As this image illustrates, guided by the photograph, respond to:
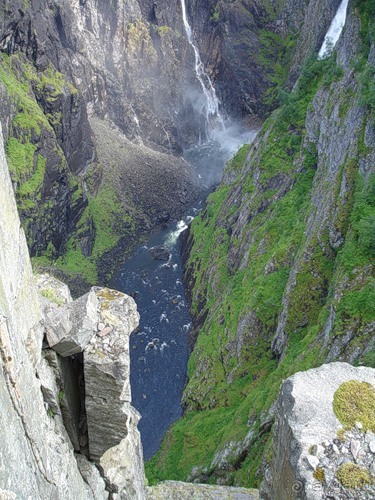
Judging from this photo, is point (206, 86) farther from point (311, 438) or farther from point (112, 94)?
point (311, 438)

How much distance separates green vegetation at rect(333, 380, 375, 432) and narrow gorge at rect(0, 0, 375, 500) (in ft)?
0.19

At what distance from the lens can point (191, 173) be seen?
122m

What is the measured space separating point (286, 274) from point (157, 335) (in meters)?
28.8

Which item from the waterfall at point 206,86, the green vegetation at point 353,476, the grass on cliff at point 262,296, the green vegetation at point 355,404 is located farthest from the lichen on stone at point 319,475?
the waterfall at point 206,86

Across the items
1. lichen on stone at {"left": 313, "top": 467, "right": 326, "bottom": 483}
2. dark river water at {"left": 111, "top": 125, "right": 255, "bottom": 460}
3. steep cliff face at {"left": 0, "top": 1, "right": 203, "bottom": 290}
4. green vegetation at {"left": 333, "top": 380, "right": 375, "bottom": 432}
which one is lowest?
dark river water at {"left": 111, "top": 125, "right": 255, "bottom": 460}

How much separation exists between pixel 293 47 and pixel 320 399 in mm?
146568

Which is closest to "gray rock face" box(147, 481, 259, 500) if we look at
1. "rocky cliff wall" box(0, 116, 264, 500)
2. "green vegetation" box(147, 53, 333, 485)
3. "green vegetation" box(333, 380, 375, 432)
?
"green vegetation" box(147, 53, 333, 485)

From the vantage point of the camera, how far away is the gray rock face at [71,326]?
45.0 ft

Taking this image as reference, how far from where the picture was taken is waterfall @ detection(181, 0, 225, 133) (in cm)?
14588

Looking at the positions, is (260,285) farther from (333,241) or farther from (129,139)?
(129,139)

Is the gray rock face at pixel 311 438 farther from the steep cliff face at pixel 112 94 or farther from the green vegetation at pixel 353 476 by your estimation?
the steep cliff face at pixel 112 94

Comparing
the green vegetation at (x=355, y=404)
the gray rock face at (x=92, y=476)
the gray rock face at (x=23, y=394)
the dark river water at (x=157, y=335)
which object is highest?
the gray rock face at (x=23, y=394)

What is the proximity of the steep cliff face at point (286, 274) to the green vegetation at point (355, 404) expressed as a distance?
9356 mm

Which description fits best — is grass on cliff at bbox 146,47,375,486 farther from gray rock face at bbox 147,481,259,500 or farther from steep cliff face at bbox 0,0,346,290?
steep cliff face at bbox 0,0,346,290
